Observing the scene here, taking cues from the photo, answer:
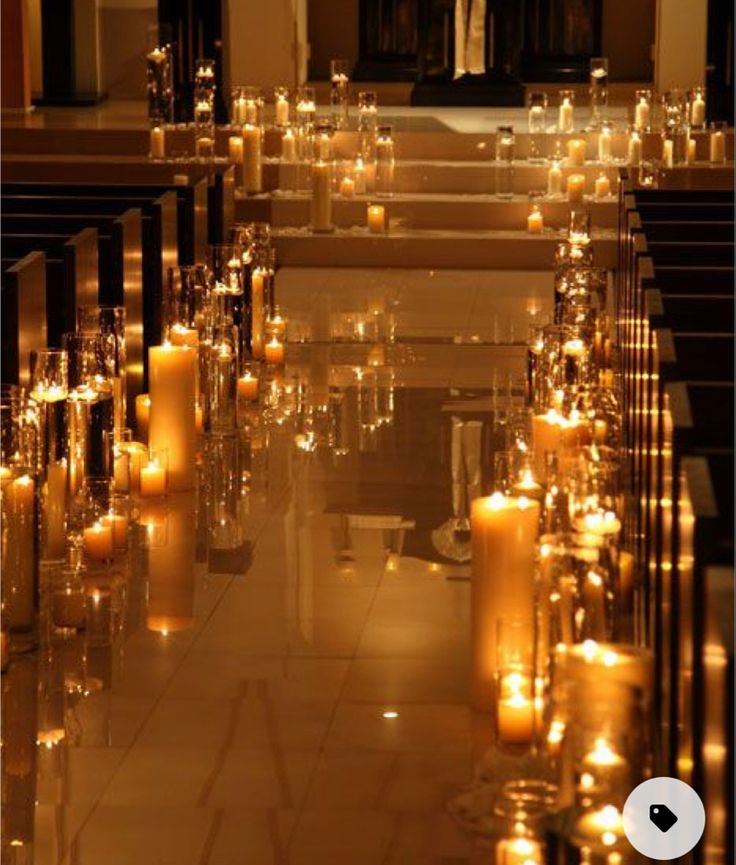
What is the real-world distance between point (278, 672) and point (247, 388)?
3.15 m

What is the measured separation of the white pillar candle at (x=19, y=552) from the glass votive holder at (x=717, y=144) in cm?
834

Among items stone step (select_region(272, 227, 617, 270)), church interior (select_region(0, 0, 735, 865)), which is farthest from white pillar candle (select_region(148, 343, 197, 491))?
stone step (select_region(272, 227, 617, 270))

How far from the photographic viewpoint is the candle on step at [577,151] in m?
12.5

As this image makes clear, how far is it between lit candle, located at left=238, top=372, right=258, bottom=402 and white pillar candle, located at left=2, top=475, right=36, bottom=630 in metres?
2.97

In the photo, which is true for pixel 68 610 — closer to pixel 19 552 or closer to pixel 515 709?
pixel 19 552

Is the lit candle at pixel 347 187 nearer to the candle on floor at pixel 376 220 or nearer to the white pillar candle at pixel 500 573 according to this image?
the candle on floor at pixel 376 220

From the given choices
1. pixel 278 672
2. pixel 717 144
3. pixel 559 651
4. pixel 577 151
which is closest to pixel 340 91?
pixel 577 151

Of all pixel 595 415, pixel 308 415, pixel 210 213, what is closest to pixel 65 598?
pixel 595 415

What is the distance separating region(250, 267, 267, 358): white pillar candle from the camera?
8438mm

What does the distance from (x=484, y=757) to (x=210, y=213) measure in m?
5.75

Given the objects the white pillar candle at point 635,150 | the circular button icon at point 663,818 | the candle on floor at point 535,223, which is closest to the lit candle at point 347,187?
the candle on floor at point 535,223

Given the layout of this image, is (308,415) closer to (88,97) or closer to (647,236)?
(647,236)

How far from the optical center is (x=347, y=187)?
40.3ft

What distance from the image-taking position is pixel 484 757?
4.14 metres
